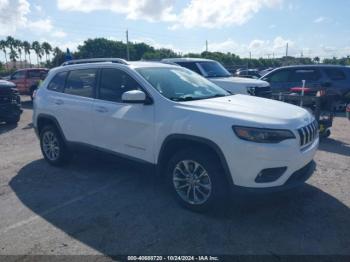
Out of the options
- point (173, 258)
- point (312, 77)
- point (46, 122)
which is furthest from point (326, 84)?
point (173, 258)

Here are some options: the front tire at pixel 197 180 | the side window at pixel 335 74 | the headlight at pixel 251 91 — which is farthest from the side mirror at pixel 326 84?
the front tire at pixel 197 180

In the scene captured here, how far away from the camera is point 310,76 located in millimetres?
11500

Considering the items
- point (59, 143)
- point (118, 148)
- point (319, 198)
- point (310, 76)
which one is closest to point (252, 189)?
point (319, 198)

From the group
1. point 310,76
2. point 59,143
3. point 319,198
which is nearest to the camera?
point 319,198

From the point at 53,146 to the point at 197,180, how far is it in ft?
10.5

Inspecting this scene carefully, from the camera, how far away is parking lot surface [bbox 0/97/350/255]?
322 centimetres

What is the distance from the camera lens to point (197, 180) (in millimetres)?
3781

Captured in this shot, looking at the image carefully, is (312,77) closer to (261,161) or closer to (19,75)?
(261,161)

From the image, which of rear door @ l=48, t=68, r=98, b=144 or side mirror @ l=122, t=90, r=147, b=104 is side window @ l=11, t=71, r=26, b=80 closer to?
rear door @ l=48, t=68, r=98, b=144

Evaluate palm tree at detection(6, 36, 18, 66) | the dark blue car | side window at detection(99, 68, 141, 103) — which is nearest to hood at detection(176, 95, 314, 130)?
side window at detection(99, 68, 141, 103)

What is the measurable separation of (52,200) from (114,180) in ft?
3.35

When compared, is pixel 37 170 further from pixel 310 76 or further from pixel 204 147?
pixel 310 76

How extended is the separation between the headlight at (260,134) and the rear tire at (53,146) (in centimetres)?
347

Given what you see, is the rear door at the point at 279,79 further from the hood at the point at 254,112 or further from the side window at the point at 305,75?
the hood at the point at 254,112
